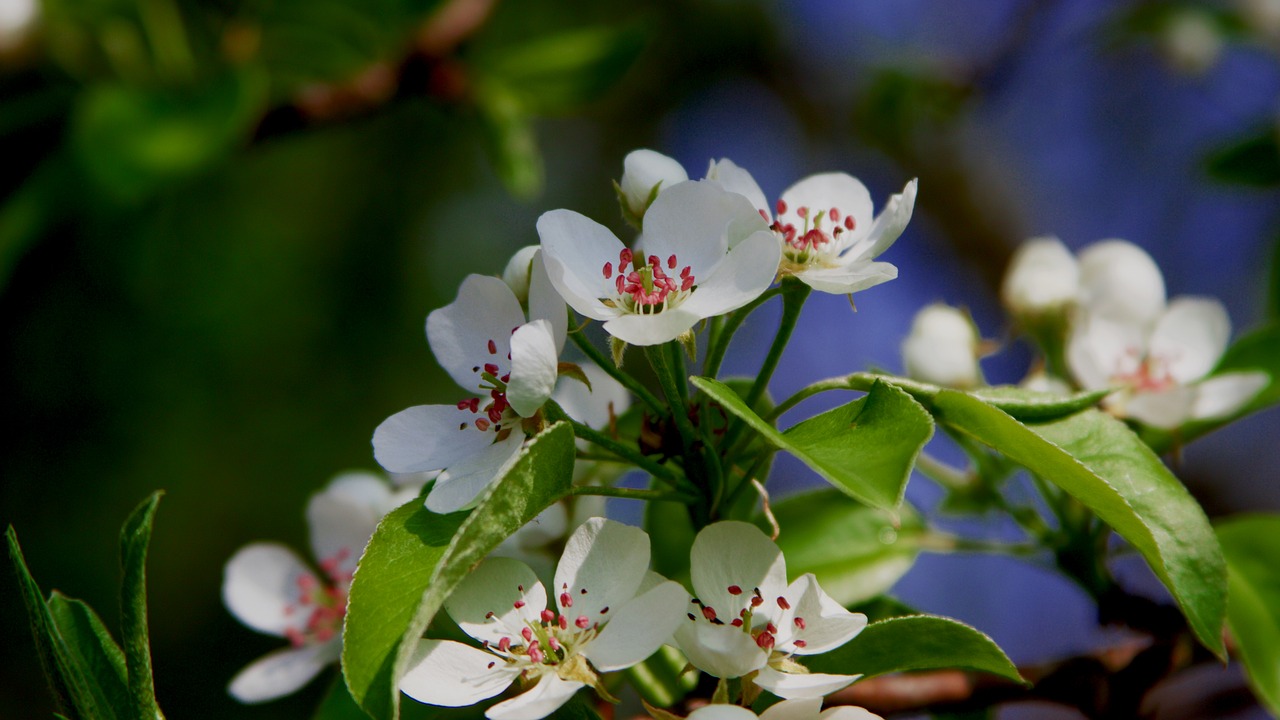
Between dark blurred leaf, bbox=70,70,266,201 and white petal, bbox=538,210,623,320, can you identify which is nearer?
white petal, bbox=538,210,623,320

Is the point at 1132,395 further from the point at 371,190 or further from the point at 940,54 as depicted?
the point at 371,190

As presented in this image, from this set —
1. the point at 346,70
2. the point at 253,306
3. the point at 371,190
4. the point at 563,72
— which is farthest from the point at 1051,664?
the point at 371,190

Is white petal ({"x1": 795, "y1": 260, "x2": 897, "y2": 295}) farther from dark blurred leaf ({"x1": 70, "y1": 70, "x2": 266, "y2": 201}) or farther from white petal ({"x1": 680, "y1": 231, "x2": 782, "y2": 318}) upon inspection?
dark blurred leaf ({"x1": 70, "y1": 70, "x2": 266, "y2": 201})

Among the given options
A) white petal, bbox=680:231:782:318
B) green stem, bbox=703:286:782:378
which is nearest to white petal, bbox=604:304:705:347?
white petal, bbox=680:231:782:318

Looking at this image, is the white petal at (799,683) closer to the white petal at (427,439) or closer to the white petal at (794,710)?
the white petal at (794,710)

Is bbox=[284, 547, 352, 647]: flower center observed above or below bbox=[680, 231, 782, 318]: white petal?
below

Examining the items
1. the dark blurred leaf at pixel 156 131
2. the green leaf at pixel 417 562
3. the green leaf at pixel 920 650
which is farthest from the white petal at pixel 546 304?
the dark blurred leaf at pixel 156 131
